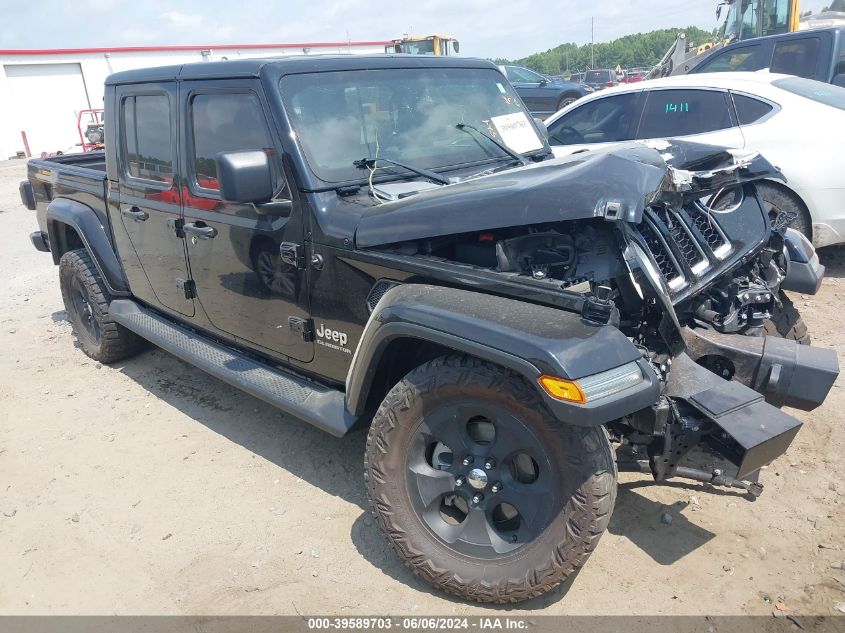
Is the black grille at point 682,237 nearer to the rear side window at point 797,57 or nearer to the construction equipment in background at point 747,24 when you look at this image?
the rear side window at point 797,57

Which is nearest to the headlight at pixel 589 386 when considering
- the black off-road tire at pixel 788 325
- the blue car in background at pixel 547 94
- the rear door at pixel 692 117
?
the black off-road tire at pixel 788 325

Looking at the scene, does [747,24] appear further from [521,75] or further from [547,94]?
[521,75]

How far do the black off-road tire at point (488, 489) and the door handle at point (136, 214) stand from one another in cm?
230

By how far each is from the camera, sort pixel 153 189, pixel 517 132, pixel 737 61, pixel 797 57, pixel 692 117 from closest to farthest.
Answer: pixel 517 132
pixel 153 189
pixel 692 117
pixel 797 57
pixel 737 61

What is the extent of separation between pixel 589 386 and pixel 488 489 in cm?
65

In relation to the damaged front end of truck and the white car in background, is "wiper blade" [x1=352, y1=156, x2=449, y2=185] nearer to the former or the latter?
the damaged front end of truck

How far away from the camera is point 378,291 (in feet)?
9.52

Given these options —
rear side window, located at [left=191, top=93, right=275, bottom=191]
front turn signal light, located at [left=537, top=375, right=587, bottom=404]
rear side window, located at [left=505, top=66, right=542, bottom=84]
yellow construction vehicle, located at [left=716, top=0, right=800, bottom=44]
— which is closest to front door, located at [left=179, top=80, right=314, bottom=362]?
rear side window, located at [left=191, top=93, right=275, bottom=191]

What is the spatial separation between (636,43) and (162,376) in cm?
7240

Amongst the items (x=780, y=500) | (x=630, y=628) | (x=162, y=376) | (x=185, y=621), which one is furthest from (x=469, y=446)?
(x=162, y=376)

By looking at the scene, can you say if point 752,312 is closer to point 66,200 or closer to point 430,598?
point 430,598

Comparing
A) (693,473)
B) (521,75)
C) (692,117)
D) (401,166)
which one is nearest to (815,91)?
(692,117)

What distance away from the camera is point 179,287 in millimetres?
4027

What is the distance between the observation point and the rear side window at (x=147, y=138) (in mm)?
3885
